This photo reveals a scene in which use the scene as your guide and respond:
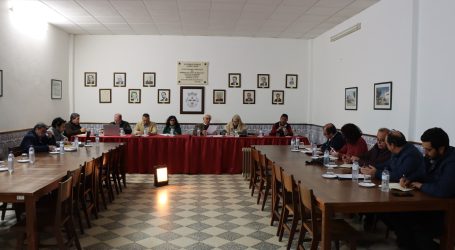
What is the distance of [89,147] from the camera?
6.73 meters

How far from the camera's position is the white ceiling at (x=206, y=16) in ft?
23.6

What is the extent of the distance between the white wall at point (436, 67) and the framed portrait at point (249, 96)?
17.2 feet

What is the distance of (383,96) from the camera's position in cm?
670

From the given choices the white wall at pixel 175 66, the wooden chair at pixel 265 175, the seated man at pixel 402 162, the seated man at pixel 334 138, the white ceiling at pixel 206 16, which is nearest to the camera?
the seated man at pixel 402 162

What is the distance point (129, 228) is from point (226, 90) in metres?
6.26

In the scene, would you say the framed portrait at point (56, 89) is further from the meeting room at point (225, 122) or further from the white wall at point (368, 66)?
Result: the white wall at point (368, 66)

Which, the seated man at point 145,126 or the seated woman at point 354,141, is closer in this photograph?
the seated woman at point 354,141

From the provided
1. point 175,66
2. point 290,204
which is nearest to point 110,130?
point 175,66

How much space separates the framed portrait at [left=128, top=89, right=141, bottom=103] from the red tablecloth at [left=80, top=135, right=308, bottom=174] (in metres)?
2.21

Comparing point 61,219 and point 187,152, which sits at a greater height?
point 187,152

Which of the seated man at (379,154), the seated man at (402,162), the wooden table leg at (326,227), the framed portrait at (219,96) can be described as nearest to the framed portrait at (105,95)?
the framed portrait at (219,96)

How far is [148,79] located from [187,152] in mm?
2896

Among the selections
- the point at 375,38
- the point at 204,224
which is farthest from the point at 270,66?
the point at 204,224

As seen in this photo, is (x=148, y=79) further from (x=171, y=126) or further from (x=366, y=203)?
(x=366, y=203)
